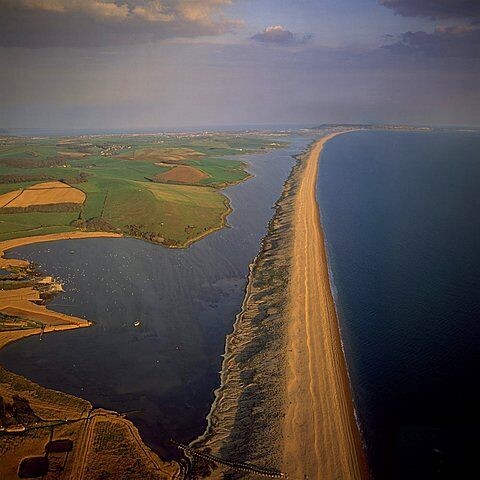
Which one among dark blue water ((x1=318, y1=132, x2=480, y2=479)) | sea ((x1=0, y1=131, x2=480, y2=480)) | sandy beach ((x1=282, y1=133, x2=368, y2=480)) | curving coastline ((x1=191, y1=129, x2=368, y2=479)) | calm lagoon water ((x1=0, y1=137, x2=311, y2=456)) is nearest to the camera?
sandy beach ((x1=282, y1=133, x2=368, y2=480))

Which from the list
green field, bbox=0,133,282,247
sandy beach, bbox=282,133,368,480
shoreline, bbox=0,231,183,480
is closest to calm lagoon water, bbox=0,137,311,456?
Answer: shoreline, bbox=0,231,183,480

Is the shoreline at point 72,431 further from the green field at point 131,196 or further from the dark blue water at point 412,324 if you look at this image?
the green field at point 131,196

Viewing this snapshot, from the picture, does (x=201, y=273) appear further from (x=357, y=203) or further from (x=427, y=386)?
(x=357, y=203)

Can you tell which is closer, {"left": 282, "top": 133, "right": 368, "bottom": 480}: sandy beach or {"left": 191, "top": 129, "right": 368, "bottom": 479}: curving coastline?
{"left": 282, "top": 133, "right": 368, "bottom": 480}: sandy beach

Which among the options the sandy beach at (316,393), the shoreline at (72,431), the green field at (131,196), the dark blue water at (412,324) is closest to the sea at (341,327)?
the dark blue water at (412,324)

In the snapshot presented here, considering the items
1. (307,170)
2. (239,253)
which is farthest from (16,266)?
(307,170)

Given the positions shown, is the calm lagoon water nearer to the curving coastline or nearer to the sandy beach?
the curving coastline
